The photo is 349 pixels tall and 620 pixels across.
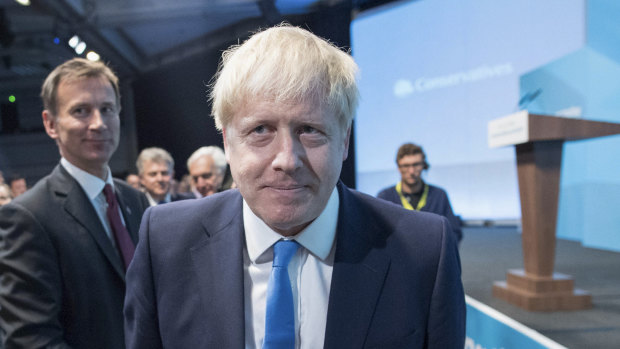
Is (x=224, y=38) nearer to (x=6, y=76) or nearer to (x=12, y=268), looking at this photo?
(x=6, y=76)

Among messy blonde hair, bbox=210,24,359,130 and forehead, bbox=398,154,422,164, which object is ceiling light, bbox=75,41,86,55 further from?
messy blonde hair, bbox=210,24,359,130

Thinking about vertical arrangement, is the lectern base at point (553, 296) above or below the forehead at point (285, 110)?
below

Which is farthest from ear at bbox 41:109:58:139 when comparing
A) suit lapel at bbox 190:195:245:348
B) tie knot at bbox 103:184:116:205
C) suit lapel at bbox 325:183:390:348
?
suit lapel at bbox 325:183:390:348

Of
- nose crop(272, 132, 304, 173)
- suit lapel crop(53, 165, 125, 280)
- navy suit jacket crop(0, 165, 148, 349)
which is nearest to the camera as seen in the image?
nose crop(272, 132, 304, 173)

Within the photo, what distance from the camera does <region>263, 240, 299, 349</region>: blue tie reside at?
0.93m

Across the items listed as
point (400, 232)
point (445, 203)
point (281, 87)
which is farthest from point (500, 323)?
point (445, 203)

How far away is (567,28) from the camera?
775 centimetres

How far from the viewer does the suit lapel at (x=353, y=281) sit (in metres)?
0.94

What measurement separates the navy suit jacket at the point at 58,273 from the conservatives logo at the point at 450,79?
836 centimetres

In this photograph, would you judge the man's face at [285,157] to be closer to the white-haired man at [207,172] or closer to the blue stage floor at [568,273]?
the blue stage floor at [568,273]

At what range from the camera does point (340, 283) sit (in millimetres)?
966

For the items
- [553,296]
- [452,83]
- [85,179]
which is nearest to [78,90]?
[85,179]

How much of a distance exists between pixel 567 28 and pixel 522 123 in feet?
17.9

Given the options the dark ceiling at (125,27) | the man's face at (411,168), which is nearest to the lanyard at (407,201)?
the man's face at (411,168)
